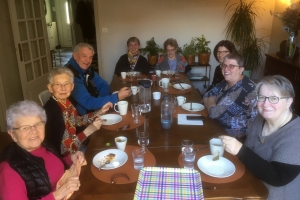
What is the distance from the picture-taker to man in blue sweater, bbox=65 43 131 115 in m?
2.20

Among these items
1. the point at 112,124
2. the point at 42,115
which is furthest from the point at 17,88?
the point at 42,115

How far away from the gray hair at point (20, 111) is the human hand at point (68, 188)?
1.16 ft

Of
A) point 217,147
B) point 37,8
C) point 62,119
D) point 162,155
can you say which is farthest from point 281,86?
point 37,8

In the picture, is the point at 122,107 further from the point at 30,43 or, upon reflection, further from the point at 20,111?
the point at 30,43

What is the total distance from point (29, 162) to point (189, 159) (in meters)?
0.77

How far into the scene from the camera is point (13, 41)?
138 inches

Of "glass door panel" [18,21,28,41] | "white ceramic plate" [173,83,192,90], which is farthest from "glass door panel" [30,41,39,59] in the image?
"white ceramic plate" [173,83,192,90]

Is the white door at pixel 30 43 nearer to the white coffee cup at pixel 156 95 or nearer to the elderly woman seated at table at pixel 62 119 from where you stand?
the elderly woman seated at table at pixel 62 119

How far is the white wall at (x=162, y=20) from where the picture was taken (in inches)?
172

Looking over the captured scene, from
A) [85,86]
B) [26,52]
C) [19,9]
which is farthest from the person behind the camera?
[26,52]

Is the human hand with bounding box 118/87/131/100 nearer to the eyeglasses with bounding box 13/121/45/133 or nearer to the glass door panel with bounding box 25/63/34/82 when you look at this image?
the eyeglasses with bounding box 13/121/45/133

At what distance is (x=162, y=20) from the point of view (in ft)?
14.6

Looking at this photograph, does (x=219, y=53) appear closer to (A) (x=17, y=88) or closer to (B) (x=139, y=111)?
(B) (x=139, y=111)

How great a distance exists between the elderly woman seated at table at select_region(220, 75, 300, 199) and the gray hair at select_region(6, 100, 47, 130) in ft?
3.11
